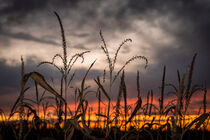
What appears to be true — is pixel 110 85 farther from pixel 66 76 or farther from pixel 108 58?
pixel 66 76

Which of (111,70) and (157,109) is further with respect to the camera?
(157,109)

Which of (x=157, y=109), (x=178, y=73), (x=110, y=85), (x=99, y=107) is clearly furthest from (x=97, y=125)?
(x=110, y=85)

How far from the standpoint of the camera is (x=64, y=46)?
2213 mm

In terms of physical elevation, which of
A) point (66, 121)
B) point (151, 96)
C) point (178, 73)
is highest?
point (178, 73)

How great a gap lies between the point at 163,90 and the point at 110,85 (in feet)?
6.15

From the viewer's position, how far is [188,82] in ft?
9.18

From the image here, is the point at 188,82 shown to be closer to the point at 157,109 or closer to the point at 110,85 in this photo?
the point at 110,85

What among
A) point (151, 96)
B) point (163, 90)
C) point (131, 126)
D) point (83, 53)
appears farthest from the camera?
point (151, 96)

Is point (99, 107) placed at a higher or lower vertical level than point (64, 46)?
lower

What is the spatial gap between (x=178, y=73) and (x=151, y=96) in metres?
1.48

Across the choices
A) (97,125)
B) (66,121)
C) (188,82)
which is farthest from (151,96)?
(66,121)

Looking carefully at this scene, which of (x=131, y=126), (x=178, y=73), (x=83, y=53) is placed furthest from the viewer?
(x=131, y=126)

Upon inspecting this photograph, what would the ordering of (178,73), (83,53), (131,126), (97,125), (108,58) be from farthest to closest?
(97,125), (131,126), (178,73), (108,58), (83,53)

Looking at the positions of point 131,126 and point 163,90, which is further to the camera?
point 131,126
